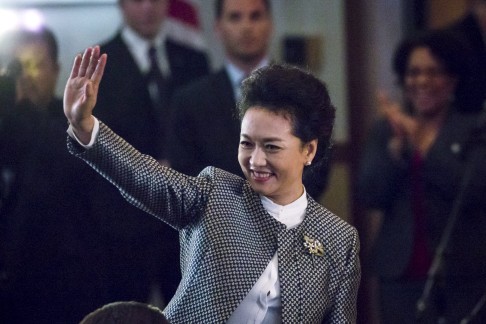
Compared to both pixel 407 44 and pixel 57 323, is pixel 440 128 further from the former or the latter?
pixel 57 323

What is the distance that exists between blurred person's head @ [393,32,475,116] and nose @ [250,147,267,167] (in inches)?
68.3

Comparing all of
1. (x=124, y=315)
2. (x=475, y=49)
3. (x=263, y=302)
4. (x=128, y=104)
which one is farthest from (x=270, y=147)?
(x=475, y=49)

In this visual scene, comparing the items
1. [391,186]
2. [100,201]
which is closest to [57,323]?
[100,201]

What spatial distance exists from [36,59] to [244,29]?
840mm

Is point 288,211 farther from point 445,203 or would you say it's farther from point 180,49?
point 180,49

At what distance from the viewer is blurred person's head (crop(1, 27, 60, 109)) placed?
4406 millimetres

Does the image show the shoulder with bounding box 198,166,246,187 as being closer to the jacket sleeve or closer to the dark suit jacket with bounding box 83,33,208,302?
the jacket sleeve

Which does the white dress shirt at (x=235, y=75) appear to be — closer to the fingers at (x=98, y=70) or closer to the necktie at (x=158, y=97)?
the necktie at (x=158, y=97)

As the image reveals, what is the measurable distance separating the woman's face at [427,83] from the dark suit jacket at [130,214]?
99cm

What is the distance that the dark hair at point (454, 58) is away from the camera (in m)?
4.53

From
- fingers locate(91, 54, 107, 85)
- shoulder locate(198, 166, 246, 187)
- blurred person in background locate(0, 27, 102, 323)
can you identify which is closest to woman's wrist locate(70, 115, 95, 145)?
fingers locate(91, 54, 107, 85)

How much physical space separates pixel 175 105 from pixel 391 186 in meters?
0.88

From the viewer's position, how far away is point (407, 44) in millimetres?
4609

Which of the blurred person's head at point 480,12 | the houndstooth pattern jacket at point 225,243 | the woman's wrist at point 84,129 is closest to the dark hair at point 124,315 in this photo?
the houndstooth pattern jacket at point 225,243
